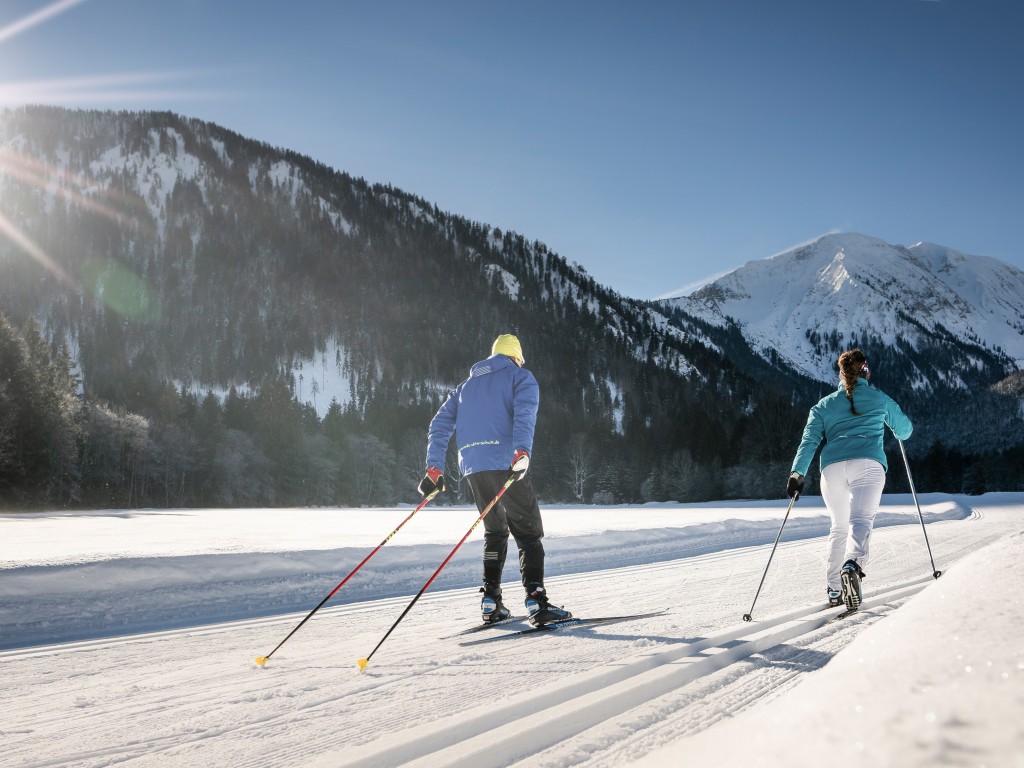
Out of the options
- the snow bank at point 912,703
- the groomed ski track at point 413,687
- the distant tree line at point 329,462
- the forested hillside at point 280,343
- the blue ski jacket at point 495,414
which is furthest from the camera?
the forested hillside at point 280,343

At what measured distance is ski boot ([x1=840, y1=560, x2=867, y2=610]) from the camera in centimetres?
444

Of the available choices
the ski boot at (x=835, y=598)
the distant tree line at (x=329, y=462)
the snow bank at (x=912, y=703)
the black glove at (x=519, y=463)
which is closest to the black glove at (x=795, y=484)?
the ski boot at (x=835, y=598)

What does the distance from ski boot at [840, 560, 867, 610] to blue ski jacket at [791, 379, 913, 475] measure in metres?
0.73

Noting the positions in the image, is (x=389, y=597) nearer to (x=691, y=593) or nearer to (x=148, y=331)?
(x=691, y=593)

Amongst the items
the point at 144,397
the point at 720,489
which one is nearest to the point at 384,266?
the point at 144,397

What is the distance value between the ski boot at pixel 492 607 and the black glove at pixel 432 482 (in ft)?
2.67

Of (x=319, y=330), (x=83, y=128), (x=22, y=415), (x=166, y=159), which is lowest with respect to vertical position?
(x=22, y=415)

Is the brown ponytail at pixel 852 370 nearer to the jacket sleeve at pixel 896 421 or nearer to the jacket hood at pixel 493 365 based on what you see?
the jacket sleeve at pixel 896 421

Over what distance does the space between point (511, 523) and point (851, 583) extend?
2402 millimetres

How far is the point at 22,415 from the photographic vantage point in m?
38.3

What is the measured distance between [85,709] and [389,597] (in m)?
3.16

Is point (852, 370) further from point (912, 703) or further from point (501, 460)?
point (912, 703)

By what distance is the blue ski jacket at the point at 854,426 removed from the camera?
4945 millimetres

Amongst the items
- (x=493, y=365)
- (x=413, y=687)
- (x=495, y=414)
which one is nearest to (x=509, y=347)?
(x=493, y=365)
